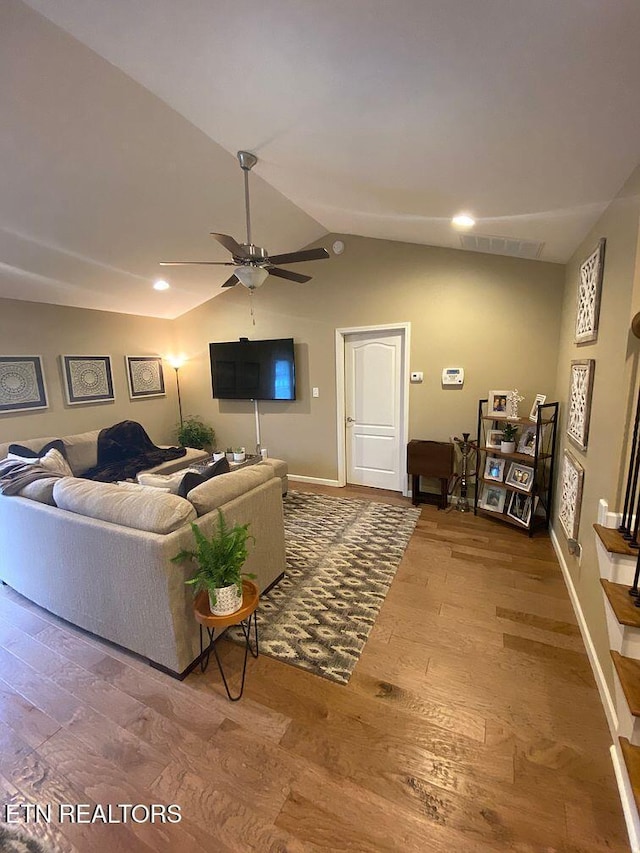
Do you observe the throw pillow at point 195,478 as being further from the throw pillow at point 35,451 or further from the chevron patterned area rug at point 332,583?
the throw pillow at point 35,451

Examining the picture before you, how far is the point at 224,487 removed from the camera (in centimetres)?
222

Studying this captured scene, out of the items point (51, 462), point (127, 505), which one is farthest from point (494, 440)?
point (51, 462)

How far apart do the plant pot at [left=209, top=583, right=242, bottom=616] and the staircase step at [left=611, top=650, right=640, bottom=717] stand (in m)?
1.57

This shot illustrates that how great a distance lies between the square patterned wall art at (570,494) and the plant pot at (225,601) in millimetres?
2144

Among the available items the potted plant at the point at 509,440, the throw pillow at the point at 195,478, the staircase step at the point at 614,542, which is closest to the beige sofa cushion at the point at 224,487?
the throw pillow at the point at 195,478

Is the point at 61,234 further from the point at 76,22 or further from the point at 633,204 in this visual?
the point at 633,204

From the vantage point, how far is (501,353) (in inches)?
144

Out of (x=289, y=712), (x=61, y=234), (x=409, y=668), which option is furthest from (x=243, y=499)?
(x=61, y=234)

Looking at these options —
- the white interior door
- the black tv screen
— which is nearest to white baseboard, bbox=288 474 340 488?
the white interior door

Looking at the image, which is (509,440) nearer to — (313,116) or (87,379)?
(313,116)

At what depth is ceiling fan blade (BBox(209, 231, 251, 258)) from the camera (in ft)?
6.73

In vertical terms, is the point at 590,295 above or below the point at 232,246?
below

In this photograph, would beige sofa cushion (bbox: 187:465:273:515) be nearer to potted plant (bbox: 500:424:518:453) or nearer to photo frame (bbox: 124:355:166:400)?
potted plant (bbox: 500:424:518:453)

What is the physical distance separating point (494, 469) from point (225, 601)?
2936 mm
